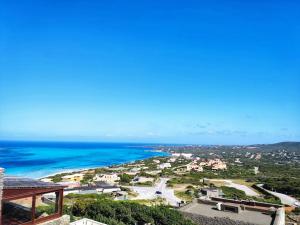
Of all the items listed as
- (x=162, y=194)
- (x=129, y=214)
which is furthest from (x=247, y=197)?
(x=129, y=214)

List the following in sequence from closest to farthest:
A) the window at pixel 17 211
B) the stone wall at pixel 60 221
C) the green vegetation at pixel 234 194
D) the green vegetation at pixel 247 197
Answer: the window at pixel 17 211 → the stone wall at pixel 60 221 → the green vegetation at pixel 247 197 → the green vegetation at pixel 234 194

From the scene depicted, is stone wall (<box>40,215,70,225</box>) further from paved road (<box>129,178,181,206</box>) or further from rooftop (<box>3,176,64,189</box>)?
paved road (<box>129,178,181,206</box>)

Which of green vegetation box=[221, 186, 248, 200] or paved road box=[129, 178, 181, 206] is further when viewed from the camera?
paved road box=[129, 178, 181, 206]

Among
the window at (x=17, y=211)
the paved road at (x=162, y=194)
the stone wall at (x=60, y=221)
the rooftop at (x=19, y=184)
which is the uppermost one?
the rooftop at (x=19, y=184)

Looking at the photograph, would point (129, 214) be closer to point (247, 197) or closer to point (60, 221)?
point (60, 221)

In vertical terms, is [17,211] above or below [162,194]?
above

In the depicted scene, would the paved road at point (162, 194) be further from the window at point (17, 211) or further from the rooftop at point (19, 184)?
the rooftop at point (19, 184)

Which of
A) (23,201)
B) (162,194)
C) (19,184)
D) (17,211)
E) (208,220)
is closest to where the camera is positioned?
(19,184)

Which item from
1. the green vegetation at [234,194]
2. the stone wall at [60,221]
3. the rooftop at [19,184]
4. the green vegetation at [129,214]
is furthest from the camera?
the green vegetation at [234,194]

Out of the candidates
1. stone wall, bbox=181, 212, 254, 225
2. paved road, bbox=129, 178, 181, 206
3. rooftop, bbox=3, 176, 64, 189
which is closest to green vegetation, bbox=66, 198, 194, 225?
stone wall, bbox=181, 212, 254, 225

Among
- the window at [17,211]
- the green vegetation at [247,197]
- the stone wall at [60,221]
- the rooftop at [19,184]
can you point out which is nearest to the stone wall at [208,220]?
the stone wall at [60,221]

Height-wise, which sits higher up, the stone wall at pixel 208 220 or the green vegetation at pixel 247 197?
the stone wall at pixel 208 220
